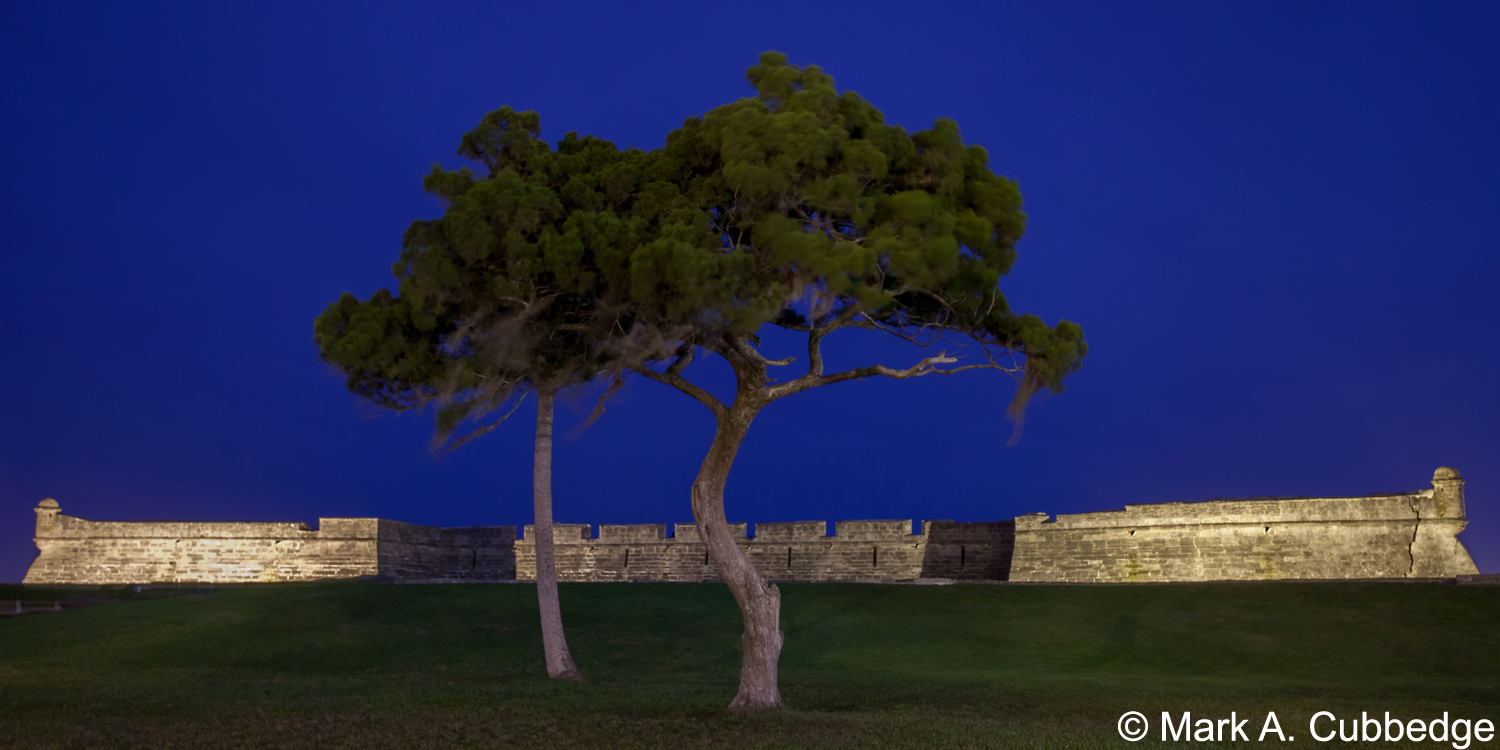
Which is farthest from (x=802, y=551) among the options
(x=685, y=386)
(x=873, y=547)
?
(x=685, y=386)

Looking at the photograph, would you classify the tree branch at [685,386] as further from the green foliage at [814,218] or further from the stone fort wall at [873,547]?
the stone fort wall at [873,547]

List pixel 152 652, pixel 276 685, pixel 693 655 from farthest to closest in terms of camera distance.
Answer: pixel 693 655, pixel 152 652, pixel 276 685

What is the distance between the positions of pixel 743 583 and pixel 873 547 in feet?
66.4

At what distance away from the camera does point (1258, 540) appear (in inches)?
1038

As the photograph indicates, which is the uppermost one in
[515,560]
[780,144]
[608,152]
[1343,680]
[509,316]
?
[608,152]

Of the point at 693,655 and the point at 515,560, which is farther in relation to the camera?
the point at 515,560

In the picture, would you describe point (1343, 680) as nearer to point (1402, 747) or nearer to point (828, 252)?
point (1402, 747)

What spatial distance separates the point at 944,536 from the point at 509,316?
2137 cm

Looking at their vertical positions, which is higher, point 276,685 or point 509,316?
point 509,316

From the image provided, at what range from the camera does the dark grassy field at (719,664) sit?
9.98 meters

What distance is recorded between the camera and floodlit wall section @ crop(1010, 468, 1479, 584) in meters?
24.5

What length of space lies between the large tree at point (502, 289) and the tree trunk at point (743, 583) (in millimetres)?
1658

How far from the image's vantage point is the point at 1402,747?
9875 mm

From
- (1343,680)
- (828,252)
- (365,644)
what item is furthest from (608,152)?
(1343,680)
